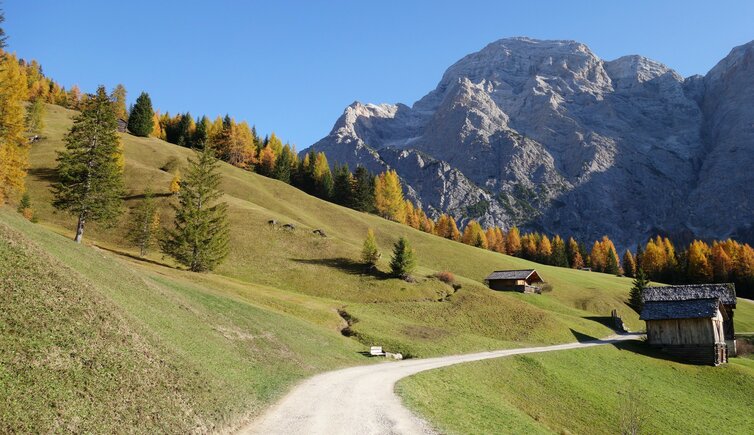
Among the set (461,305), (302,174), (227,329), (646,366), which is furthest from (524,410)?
(302,174)

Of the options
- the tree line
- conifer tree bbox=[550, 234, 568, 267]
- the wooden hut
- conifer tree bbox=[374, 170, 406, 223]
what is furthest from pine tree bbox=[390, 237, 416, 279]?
conifer tree bbox=[550, 234, 568, 267]

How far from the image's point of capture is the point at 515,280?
86438 millimetres

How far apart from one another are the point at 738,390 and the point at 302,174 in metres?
128

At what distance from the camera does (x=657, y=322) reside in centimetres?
6194

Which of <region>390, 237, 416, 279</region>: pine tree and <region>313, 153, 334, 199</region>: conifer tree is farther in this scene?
<region>313, 153, 334, 199</region>: conifer tree

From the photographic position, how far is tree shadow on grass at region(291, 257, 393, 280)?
75050 millimetres

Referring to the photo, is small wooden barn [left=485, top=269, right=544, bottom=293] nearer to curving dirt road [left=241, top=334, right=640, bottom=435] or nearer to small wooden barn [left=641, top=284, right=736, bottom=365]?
small wooden barn [left=641, top=284, right=736, bottom=365]

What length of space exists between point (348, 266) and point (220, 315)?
43.5m

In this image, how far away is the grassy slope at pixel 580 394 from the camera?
81.8 ft

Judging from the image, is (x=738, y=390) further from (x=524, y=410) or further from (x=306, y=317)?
(x=306, y=317)

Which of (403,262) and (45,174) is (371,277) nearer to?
(403,262)

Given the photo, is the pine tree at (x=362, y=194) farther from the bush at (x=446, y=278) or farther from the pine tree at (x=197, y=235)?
the pine tree at (x=197, y=235)

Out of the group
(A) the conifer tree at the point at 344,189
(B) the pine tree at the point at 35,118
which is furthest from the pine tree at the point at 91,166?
(A) the conifer tree at the point at 344,189

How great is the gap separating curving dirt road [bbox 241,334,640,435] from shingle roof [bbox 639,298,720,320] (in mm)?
47389
